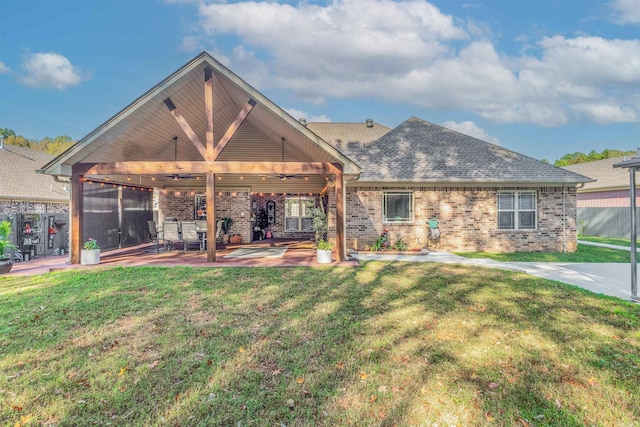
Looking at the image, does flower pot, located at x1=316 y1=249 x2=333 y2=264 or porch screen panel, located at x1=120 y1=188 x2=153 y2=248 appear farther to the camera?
porch screen panel, located at x1=120 y1=188 x2=153 y2=248

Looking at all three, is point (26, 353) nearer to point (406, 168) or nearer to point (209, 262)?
point (209, 262)

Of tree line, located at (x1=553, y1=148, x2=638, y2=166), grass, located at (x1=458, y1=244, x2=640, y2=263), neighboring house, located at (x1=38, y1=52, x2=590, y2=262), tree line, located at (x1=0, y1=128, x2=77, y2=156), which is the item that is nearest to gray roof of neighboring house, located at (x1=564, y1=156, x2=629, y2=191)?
grass, located at (x1=458, y1=244, x2=640, y2=263)

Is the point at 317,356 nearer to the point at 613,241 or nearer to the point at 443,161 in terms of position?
the point at 443,161

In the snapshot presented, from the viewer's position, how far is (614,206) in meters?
18.6

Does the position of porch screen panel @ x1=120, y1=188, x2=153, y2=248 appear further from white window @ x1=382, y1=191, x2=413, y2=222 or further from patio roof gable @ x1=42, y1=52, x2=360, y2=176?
white window @ x1=382, y1=191, x2=413, y2=222

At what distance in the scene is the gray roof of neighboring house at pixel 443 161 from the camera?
456 inches

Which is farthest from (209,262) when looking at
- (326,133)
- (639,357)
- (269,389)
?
(326,133)

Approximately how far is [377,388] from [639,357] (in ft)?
9.66

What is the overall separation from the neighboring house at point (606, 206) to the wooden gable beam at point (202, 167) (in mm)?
15511

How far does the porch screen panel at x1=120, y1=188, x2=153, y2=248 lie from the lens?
41.8 feet

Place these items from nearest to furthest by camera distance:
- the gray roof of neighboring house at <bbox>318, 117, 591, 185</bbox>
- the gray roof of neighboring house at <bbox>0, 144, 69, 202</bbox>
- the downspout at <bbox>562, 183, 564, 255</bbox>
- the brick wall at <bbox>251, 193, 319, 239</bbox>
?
1. the gray roof of neighboring house at <bbox>0, 144, 69, 202</bbox>
2. the gray roof of neighboring house at <bbox>318, 117, 591, 185</bbox>
3. the downspout at <bbox>562, 183, 564, 255</bbox>
4. the brick wall at <bbox>251, 193, 319, 239</bbox>

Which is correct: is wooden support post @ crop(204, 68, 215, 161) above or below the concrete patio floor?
above

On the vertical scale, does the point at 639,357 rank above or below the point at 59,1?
below

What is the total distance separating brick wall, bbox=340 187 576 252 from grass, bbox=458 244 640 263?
60 centimetres
